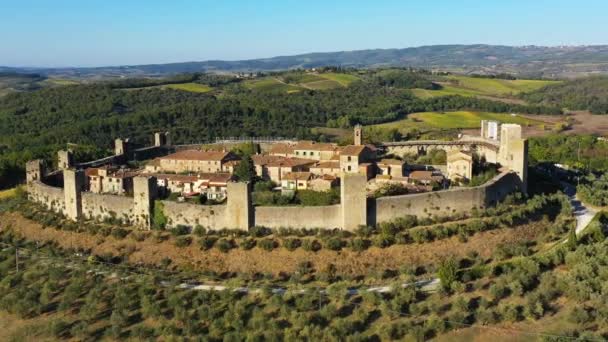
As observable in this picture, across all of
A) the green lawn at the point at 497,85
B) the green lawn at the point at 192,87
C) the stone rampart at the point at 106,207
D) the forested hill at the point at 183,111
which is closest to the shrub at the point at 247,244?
the stone rampart at the point at 106,207

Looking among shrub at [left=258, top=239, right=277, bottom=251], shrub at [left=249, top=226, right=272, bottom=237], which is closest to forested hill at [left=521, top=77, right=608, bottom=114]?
shrub at [left=249, top=226, right=272, bottom=237]

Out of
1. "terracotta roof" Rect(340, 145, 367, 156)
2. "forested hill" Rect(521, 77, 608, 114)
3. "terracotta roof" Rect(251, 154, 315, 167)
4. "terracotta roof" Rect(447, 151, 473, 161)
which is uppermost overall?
"forested hill" Rect(521, 77, 608, 114)

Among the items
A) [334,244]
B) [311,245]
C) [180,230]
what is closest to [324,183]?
[311,245]

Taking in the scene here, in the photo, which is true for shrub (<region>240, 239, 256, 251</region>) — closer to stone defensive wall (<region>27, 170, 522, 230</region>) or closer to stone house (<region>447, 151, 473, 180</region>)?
stone defensive wall (<region>27, 170, 522, 230</region>)

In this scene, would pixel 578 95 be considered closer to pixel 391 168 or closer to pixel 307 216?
pixel 391 168

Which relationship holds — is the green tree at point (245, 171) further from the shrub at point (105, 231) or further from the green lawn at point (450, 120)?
the green lawn at point (450, 120)

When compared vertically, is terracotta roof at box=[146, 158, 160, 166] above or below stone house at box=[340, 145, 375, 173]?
below

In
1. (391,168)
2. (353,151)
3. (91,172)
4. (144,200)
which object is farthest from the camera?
(353,151)
